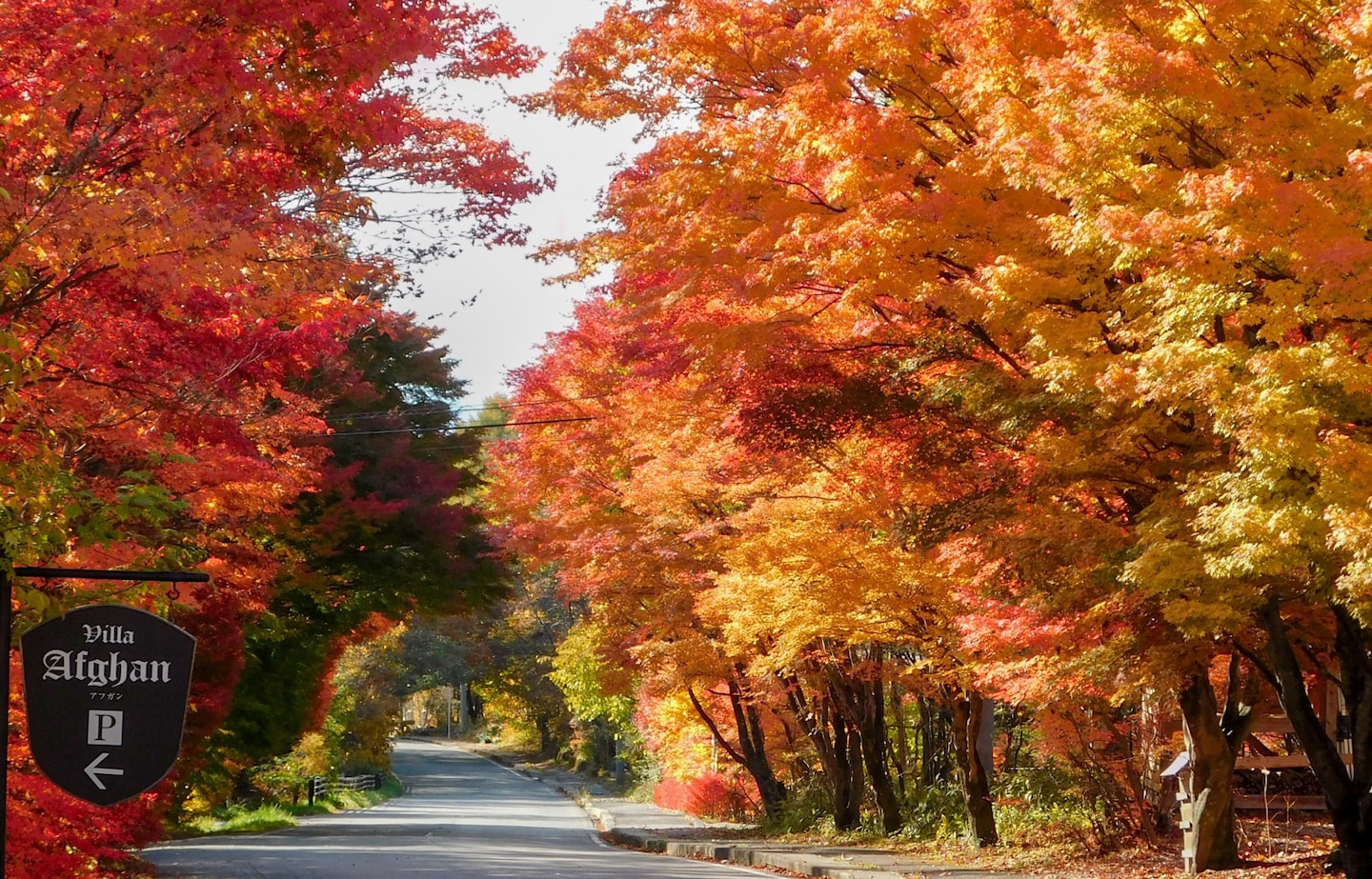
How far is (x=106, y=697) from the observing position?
7.19 metres

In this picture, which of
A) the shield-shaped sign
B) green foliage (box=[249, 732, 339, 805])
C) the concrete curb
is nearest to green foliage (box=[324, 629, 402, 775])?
green foliage (box=[249, 732, 339, 805])

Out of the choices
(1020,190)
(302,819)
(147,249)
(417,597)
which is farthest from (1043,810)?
(302,819)

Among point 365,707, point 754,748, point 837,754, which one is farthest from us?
point 365,707

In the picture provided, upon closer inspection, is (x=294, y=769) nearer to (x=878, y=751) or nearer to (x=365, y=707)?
Result: (x=365, y=707)

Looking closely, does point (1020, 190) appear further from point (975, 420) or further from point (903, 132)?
point (975, 420)

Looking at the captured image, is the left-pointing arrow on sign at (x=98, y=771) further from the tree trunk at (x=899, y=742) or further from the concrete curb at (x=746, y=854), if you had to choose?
the tree trunk at (x=899, y=742)

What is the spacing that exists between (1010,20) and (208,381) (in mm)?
7333

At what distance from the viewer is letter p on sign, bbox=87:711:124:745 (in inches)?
281

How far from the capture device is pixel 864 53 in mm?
13711

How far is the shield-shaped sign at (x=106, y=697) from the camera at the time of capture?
279 inches

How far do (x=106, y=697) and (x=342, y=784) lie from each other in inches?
1966

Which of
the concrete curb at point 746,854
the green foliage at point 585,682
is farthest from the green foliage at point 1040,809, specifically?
the green foliage at point 585,682

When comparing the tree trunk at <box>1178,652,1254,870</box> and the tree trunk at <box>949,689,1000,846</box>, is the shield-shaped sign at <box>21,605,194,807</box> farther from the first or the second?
the tree trunk at <box>949,689,1000,846</box>

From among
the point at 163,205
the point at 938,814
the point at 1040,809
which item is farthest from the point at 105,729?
the point at 938,814
